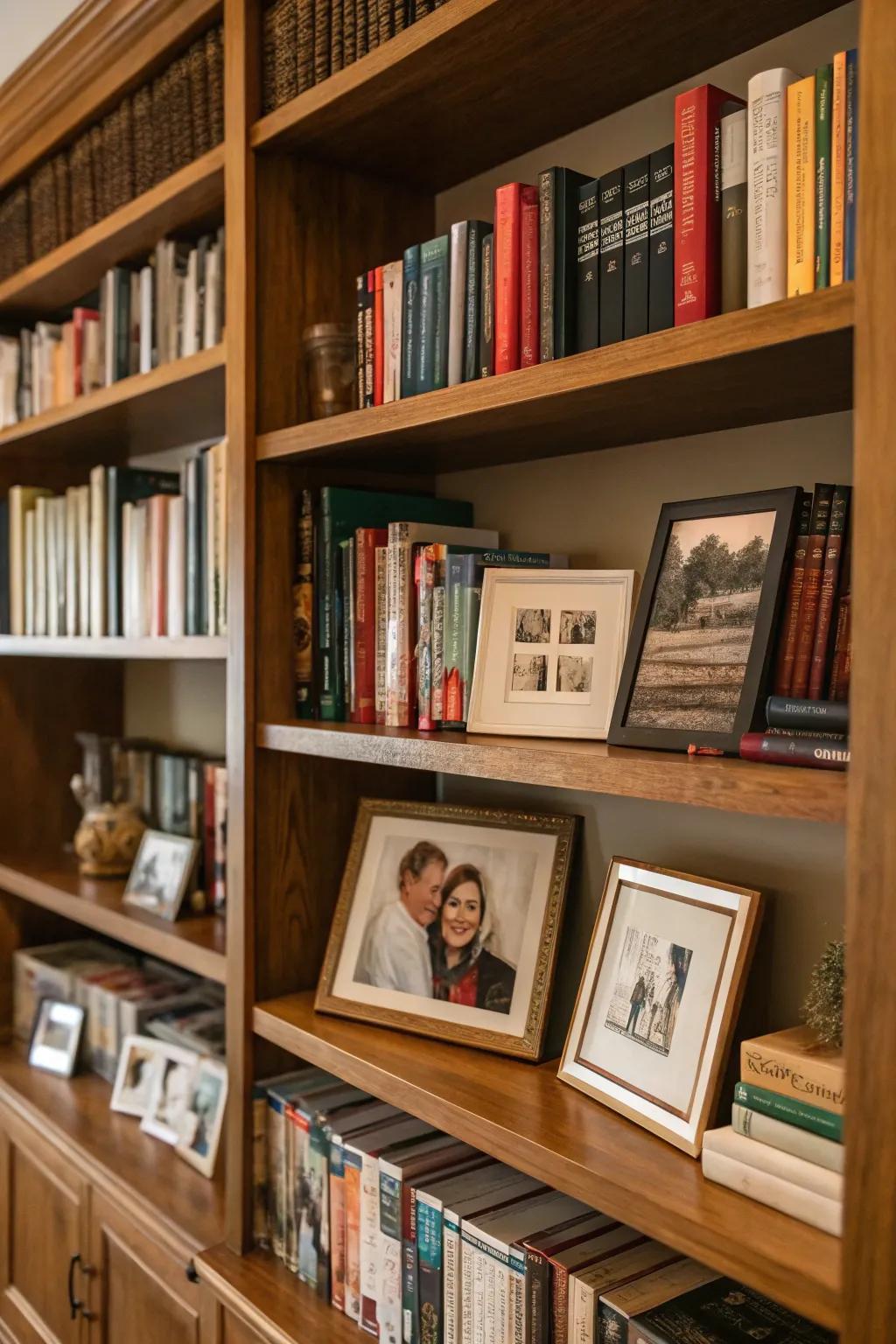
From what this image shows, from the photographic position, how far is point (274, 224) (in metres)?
1.51

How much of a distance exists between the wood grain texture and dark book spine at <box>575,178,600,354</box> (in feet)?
0.58

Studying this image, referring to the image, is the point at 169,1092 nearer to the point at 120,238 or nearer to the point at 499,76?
the point at 120,238

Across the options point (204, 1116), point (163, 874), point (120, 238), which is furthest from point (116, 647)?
point (204, 1116)

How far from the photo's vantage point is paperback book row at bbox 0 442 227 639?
1.80 m

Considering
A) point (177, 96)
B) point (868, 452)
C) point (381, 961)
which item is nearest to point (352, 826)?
point (381, 961)

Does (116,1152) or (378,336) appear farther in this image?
(116,1152)

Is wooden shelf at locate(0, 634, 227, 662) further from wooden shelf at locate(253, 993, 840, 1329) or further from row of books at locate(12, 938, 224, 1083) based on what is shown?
row of books at locate(12, 938, 224, 1083)

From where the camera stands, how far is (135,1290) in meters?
1.71

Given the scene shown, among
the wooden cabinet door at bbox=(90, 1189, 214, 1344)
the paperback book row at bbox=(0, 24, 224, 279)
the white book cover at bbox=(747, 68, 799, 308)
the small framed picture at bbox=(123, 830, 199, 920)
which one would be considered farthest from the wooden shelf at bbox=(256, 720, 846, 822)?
the paperback book row at bbox=(0, 24, 224, 279)

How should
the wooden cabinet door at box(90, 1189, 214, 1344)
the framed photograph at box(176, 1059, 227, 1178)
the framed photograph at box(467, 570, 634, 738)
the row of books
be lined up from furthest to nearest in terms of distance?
the row of books, the framed photograph at box(176, 1059, 227, 1178), the wooden cabinet door at box(90, 1189, 214, 1344), the framed photograph at box(467, 570, 634, 738)

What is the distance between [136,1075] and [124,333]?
1.35 metres

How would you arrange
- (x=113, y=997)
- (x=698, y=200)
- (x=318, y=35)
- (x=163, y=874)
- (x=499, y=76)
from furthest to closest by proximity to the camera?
(x=113, y=997) → (x=163, y=874) → (x=318, y=35) → (x=499, y=76) → (x=698, y=200)

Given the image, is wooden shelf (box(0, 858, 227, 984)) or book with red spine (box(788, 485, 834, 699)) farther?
wooden shelf (box(0, 858, 227, 984))

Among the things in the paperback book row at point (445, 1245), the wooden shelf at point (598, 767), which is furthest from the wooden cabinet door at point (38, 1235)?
the wooden shelf at point (598, 767)
